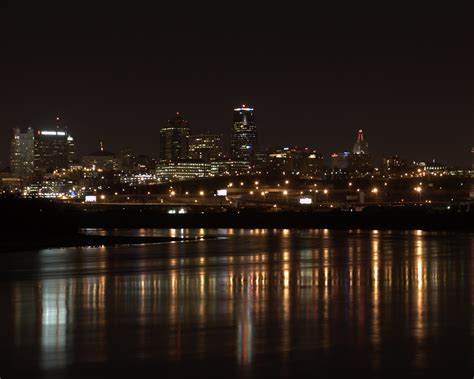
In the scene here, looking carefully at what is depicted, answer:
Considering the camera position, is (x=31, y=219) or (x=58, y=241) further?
(x=31, y=219)

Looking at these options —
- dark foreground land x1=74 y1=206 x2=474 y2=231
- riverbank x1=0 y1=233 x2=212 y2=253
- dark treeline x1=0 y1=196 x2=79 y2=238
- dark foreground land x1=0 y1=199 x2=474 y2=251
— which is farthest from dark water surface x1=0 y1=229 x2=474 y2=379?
dark foreground land x1=74 y1=206 x2=474 y2=231

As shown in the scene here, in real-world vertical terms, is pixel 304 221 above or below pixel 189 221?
below

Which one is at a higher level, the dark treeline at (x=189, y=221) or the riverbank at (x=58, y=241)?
the dark treeline at (x=189, y=221)

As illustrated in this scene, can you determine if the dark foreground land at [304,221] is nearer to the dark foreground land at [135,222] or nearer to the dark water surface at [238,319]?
the dark foreground land at [135,222]

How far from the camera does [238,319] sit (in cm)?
2264

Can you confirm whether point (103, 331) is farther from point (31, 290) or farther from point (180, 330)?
point (31, 290)

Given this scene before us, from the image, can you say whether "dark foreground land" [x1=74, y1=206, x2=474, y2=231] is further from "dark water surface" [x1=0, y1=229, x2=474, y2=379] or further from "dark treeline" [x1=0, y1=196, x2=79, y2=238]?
"dark water surface" [x1=0, y1=229, x2=474, y2=379]

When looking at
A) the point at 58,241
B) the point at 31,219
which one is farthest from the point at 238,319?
the point at 31,219

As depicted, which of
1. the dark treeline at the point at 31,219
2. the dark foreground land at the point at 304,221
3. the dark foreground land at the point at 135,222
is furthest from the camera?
the dark foreground land at the point at 304,221

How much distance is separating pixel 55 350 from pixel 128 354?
1.58 m

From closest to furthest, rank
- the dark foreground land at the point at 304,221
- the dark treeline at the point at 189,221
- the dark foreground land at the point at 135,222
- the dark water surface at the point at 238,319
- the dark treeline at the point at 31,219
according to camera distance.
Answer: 1. the dark water surface at the point at 238,319
2. the dark foreground land at the point at 135,222
3. the dark treeline at the point at 31,219
4. the dark treeline at the point at 189,221
5. the dark foreground land at the point at 304,221

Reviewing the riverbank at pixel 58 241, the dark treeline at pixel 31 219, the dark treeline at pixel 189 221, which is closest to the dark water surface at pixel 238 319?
the riverbank at pixel 58 241

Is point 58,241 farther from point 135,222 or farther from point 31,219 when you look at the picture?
point 135,222

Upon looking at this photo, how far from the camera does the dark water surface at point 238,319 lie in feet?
55.5
